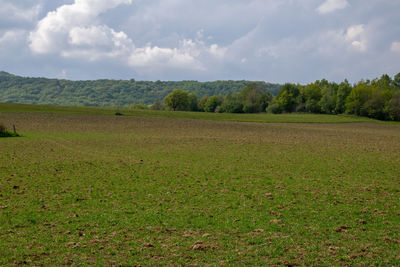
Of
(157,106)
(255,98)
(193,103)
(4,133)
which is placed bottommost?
(4,133)

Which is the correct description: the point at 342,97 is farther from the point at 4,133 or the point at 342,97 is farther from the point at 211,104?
the point at 4,133

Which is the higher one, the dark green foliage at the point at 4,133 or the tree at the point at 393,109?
the tree at the point at 393,109

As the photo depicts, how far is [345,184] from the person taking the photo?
14.8 meters

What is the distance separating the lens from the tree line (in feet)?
340

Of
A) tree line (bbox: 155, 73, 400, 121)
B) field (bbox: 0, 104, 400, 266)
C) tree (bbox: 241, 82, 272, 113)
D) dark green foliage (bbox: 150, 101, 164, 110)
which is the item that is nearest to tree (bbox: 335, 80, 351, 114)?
tree line (bbox: 155, 73, 400, 121)

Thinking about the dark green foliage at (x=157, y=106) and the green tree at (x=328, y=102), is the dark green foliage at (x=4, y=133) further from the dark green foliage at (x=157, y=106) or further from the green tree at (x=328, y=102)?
the green tree at (x=328, y=102)

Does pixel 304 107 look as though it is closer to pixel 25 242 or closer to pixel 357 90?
pixel 357 90

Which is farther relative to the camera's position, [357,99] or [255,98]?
[255,98]

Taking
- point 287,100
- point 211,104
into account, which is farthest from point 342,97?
point 211,104

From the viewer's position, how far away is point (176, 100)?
131 m

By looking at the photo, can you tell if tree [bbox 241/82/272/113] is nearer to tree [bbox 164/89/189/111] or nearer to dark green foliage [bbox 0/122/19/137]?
tree [bbox 164/89/189/111]

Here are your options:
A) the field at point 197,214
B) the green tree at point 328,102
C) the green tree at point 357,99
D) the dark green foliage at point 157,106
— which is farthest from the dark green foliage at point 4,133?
the green tree at point 328,102

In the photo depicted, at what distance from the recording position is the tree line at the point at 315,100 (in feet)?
340

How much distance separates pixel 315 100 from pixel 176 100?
192 ft
